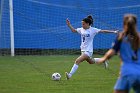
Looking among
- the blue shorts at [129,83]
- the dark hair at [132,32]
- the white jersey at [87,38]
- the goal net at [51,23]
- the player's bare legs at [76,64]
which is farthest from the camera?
the goal net at [51,23]

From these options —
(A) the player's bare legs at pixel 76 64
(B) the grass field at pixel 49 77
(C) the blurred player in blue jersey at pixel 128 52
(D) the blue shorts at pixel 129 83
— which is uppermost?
(C) the blurred player in blue jersey at pixel 128 52

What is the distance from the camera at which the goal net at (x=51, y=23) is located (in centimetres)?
2417

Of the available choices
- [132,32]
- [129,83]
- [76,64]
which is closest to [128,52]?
[132,32]

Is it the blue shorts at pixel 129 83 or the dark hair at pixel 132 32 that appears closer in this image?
the blue shorts at pixel 129 83

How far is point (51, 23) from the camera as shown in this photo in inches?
967

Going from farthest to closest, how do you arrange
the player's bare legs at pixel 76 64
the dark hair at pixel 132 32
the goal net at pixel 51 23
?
1. the goal net at pixel 51 23
2. the player's bare legs at pixel 76 64
3. the dark hair at pixel 132 32

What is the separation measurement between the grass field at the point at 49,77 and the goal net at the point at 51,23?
3001 millimetres

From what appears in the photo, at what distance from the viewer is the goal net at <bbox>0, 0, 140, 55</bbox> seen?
24.2 meters

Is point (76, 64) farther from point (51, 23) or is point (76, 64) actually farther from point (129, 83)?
point (51, 23)

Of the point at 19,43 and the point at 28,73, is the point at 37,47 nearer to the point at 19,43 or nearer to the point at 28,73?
the point at 19,43

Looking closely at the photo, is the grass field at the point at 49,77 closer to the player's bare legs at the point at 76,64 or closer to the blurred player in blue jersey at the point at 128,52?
the player's bare legs at the point at 76,64

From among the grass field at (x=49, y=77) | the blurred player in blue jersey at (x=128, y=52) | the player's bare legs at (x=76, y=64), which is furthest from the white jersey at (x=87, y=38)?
the blurred player in blue jersey at (x=128, y=52)

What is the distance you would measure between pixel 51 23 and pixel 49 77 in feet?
31.5

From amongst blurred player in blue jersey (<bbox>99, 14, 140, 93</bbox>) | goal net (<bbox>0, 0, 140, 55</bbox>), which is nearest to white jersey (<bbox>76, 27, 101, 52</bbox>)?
blurred player in blue jersey (<bbox>99, 14, 140, 93</bbox>)
